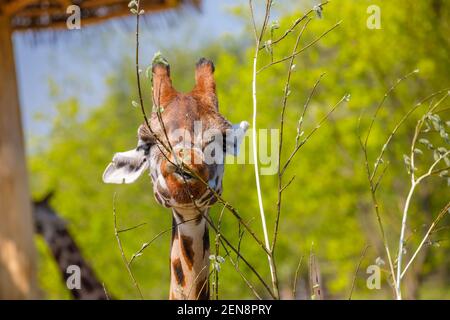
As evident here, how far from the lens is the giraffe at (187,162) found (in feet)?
7.15

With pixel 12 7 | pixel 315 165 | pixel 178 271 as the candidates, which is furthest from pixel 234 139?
pixel 315 165

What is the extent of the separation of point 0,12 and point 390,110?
6.47m

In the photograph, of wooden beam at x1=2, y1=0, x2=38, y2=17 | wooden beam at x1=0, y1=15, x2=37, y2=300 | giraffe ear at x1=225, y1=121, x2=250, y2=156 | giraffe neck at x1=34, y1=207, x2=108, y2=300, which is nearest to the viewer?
giraffe ear at x1=225, y1=121, x2=250, y2=156

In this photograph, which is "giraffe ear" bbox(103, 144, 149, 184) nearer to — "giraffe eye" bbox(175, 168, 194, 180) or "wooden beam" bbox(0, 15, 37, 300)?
"giraffe eye" bbox(175, 168, 194, 180)

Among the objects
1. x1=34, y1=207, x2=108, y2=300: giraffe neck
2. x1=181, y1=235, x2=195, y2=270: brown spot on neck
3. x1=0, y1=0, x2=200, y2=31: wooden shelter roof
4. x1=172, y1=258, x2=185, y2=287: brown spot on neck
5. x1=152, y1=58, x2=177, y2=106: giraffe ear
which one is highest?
x1=0, y1=0, x2=200, y2=31: wooden shelter roof

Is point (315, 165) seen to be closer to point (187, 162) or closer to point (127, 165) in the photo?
point (127, 165)

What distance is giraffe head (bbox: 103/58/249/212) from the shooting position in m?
2.15

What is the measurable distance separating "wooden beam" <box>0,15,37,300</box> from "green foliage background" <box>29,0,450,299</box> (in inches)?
102

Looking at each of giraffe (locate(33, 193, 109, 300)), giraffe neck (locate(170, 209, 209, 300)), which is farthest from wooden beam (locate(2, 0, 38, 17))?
giraffe neck (locate(170, 209, 209, 300))

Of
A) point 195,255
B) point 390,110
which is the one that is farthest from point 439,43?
point 195,255
